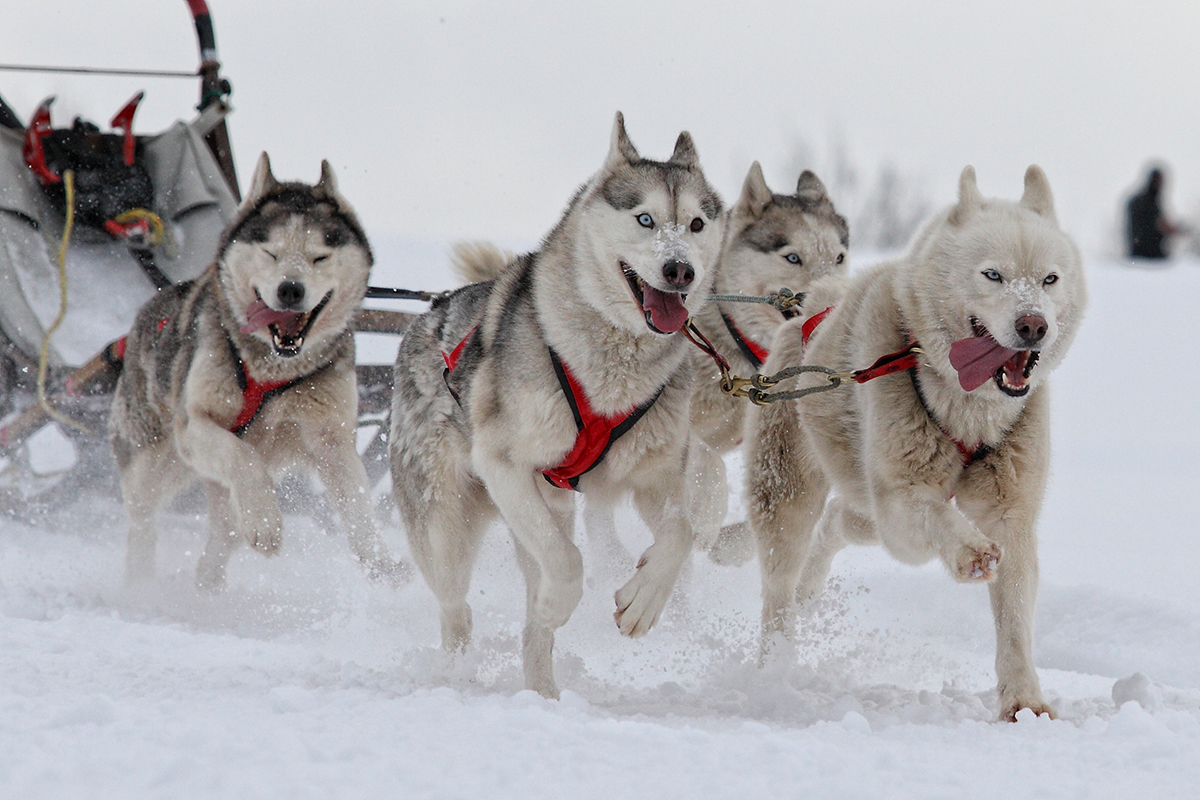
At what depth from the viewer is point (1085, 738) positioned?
2334mm

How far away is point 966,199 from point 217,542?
10.8 ft

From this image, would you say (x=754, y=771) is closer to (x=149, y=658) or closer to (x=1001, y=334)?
(x=1001, y=334)

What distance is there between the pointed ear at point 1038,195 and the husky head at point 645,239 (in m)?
0.83

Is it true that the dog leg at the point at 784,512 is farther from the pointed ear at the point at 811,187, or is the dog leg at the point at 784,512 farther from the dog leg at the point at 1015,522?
the pointed ear at the point at 811,187

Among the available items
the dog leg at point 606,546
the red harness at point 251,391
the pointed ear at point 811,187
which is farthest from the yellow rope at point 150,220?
the pointed ear at point 811,187

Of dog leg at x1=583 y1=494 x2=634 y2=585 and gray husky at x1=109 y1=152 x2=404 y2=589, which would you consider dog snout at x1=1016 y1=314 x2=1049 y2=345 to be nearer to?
dog leg at x1=583 y1=494 x2=634 y2=585

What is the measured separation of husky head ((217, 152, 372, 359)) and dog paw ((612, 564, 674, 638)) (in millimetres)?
1859

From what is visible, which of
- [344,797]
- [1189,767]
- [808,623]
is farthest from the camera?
[808,623]

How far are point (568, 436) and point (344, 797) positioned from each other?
1432 millimetres

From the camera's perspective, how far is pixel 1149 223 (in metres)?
16.5

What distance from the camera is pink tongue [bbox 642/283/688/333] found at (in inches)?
117

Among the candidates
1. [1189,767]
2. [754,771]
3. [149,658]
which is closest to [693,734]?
[754,771]

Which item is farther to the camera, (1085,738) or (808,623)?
(808,623)

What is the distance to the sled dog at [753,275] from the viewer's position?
4.37m
